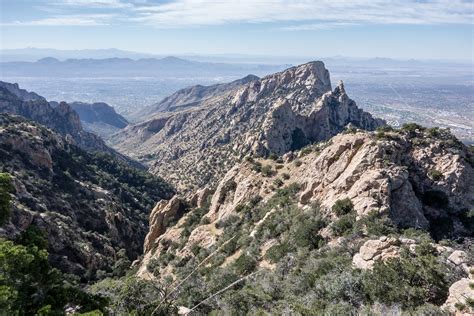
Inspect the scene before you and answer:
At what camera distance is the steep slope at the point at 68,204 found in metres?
44.9

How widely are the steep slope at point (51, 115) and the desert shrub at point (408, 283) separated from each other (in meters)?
135

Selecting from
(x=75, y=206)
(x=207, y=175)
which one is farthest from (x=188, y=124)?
(x=75, y=206)

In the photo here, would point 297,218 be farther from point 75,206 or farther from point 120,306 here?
point 75,206

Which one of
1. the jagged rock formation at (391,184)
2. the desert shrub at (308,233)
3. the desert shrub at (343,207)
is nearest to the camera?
the desert shrub at (308,233)

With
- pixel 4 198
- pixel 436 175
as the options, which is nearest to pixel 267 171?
pixel 436 175

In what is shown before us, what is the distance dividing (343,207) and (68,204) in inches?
1634

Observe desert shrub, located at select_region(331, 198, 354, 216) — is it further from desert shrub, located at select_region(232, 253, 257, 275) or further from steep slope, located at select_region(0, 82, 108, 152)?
steep slope, located at select_region(0, 82, 108, 152)

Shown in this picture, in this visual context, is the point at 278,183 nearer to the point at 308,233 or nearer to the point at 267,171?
the point at 267,171

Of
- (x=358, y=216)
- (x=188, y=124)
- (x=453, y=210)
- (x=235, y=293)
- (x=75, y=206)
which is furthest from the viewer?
(x=188, y=124)

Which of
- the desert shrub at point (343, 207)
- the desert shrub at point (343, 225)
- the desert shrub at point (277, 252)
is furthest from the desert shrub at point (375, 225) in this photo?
the desert shrub at point (277, 252)

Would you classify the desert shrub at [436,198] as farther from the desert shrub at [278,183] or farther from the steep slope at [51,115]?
the steep slope at [51,115]

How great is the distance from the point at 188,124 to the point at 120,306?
175m

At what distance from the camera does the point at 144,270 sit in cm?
4247

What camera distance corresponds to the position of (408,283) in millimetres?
17609
